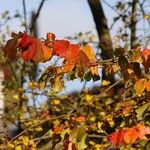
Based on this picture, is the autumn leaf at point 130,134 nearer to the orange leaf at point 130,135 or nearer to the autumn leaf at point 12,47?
the orange leaf at point 130,135

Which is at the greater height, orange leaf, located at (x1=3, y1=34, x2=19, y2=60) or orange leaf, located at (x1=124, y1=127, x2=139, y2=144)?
orange leaf, located at (x1=3, y1=34, x2=19, y2=60)

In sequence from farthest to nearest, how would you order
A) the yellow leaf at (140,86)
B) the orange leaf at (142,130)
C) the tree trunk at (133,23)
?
the tree trunk at (133,23) → the orange leaf at (142,130) → the yellow leaf at (140,86)

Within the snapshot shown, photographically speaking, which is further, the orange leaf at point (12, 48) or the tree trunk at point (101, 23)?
the tree trunk at point (101, 23)

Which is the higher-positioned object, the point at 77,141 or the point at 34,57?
the point at 34,57

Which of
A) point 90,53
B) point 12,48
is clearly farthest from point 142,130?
point 12,48

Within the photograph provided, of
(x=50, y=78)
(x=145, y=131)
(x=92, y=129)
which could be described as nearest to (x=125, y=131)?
(x=145, y=131)

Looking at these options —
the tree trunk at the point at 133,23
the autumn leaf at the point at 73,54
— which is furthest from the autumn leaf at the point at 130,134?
the tree trunk at the point at 133,23

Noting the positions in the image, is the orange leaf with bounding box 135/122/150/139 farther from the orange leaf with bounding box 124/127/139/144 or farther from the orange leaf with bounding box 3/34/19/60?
the orange leaf with bounding box 3/34/19/60

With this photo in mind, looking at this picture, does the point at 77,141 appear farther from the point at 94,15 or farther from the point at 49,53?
the point at 94,15

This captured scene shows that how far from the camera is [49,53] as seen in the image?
2.13m

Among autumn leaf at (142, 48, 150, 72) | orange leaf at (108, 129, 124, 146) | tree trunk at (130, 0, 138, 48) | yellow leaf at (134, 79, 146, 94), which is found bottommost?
orange leaf at (108, 129, 124, 146)

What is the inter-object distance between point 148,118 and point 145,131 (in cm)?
12

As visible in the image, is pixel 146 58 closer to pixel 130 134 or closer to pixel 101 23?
pixel 130 134

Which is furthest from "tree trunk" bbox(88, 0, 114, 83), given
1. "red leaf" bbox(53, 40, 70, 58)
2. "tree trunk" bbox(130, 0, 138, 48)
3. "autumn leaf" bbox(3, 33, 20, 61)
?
"autumn leaf" bbox(3, 33, 20, 61)
